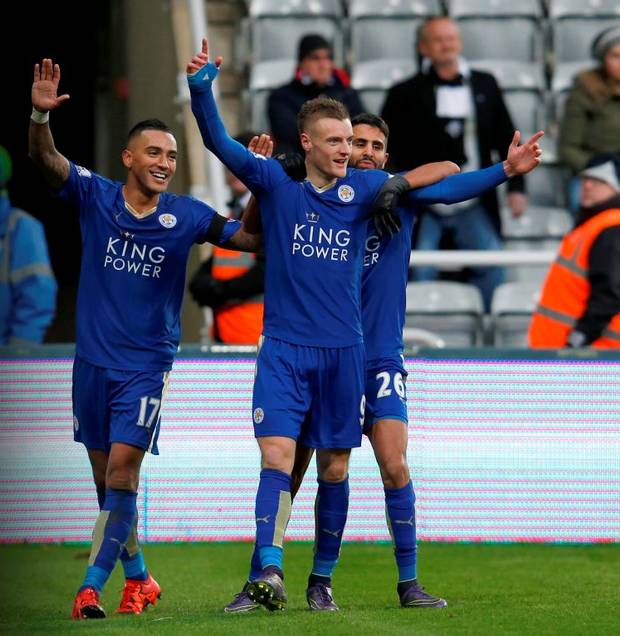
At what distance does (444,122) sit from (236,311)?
7.09 ft

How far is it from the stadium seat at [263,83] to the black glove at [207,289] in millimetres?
2696

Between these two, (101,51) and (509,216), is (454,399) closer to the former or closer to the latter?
(509,216)

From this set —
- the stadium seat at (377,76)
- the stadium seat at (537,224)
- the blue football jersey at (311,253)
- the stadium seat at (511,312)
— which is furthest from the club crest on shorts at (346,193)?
the stadium seat at (377,76)

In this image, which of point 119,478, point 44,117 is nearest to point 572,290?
point 119,478

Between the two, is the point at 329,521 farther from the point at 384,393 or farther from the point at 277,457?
the point at 384,393

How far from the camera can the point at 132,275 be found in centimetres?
681

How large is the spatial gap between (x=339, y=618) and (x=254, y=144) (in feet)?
6.48

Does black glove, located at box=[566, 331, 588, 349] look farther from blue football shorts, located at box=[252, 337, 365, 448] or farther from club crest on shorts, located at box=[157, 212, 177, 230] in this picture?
club crest on shorts, located at box=[157, 212, 177, 230]

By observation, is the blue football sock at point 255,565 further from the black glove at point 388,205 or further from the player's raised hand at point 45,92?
the player's raised hand at point 45,92

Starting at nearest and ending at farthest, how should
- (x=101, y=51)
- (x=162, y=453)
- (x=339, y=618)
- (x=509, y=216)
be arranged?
(x=339, y=618) → (x=162, y=453) → (x=509, y=216) → (x=101, y=51)

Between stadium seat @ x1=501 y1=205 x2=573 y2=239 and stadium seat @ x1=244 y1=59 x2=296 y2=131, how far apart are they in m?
1.88

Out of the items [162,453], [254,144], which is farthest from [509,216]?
[254,144]

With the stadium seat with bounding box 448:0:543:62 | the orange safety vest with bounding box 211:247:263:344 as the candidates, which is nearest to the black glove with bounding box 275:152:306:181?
the orange safety vest with bounding box 211:247:263:344

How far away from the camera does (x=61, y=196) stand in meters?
6.93
